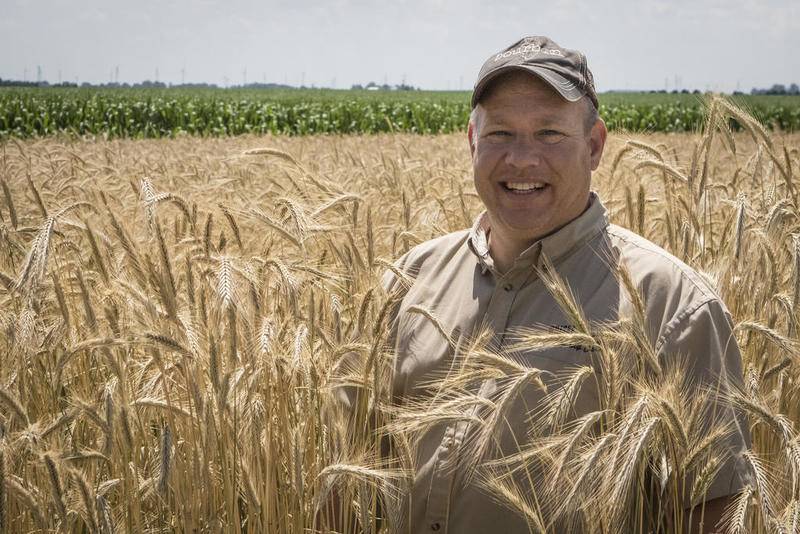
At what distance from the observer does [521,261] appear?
214 cm

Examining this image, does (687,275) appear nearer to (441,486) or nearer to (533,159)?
(533,159)

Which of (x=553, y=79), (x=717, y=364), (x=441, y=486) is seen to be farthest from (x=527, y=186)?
(x=441, y=486)

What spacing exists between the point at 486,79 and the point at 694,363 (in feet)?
3.30

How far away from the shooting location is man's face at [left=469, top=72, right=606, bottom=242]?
2.20 metres

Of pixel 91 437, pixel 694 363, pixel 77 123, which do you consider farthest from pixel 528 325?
pixel 77 123

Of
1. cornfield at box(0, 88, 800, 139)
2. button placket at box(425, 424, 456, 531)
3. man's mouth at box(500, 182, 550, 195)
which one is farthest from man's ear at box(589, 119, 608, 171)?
cornfield at box(0, 88, 800, 139)

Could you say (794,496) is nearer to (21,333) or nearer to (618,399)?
(618,399)

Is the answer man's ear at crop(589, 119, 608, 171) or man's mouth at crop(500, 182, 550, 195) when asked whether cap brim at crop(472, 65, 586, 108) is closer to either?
man's ear at crop(589, 119, 608, 171)

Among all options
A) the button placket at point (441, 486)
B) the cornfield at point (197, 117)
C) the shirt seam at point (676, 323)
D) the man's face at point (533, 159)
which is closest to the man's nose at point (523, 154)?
the man's face at point (533, 159)

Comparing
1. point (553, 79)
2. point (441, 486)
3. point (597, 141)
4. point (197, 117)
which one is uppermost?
point (553, 79)

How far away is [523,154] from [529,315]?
489 mm

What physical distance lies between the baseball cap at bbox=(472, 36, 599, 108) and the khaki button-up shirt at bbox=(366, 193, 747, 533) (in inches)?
14.0

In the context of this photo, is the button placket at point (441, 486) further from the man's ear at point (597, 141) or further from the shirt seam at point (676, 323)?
the man's ear at point (597, 141)

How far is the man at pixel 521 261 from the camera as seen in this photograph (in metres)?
1.98
